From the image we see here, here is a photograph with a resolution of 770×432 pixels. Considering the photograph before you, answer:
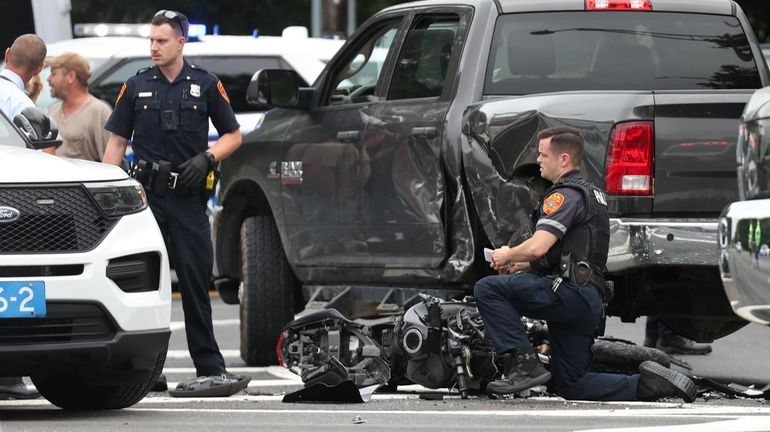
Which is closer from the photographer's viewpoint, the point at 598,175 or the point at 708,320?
the point at 598,175

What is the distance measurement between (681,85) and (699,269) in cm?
102

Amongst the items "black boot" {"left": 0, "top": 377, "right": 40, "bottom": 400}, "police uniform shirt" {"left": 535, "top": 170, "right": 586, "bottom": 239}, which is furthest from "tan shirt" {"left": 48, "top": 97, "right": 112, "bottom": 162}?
"police uniform shirt" {"left": 535, "top": 170, "right": 586, "bottom": 239}

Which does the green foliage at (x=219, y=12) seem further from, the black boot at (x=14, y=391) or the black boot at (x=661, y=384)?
the black boot at (x=661, y=384)

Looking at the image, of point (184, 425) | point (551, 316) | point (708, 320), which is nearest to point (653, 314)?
point (708, 320)

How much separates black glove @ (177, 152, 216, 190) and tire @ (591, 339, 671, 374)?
192 centimetres

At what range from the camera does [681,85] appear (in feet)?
29.6

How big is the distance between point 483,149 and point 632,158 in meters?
0.70

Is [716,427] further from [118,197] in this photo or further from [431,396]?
[118,197]

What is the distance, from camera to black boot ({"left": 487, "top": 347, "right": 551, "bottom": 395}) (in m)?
8.20

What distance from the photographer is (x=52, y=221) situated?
7527 mm

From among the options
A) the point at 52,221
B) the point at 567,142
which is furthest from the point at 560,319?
the point at 52,221

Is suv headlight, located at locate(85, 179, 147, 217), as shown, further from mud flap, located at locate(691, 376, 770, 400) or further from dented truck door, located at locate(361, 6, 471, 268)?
mud flap, located at locate(691, 376, 770, 400)

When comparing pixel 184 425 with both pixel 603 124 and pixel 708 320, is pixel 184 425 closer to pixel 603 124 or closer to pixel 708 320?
pixel 603 124

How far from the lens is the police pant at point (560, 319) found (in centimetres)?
817
